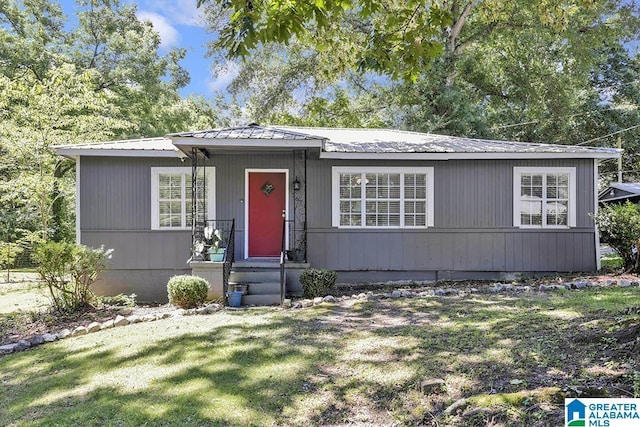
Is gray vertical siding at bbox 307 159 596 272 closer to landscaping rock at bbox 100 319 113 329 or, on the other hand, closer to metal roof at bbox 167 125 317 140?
metal roof at bbox 167 125 317 140

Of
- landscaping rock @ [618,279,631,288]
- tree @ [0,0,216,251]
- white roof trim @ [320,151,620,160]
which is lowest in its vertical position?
landscaping rock @ [618,279,631,288]

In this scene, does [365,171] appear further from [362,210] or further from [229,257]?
[229,257]

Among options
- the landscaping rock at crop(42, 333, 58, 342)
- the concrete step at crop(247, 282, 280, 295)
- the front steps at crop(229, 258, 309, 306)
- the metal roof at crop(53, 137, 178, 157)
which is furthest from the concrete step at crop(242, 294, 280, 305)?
the metal roof at crop(53, 137, 178, 157)

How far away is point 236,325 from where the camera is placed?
5.41 m

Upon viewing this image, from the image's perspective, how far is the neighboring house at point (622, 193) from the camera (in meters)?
16.3

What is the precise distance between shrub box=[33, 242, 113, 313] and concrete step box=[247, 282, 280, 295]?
2640 mm

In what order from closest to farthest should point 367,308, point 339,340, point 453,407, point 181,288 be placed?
point 453,407 → point 339,340 → point 367,308 → point 181,288

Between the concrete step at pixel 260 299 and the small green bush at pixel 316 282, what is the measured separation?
57 cm

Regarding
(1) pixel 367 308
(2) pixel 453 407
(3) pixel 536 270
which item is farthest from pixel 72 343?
(3) pixel 536 270

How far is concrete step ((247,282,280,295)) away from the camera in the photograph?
7.66 metres

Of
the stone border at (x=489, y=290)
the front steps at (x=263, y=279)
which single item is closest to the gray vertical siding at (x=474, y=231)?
the front steps at (x=263, y=279)

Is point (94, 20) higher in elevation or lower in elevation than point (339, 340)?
higher

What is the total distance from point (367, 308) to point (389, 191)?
349cm

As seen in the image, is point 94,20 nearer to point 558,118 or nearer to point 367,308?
point 367,308
